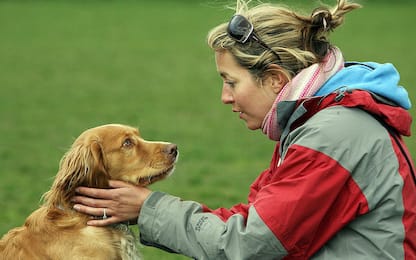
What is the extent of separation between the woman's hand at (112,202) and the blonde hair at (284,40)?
2.72 feet

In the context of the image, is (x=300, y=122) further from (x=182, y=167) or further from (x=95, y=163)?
(x=182, y=167)

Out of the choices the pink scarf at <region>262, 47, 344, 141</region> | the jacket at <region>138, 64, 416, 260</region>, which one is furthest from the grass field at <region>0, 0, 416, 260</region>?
the jacket at <region>138, 64, 416, 260</region>

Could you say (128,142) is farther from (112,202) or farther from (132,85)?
(132,85)

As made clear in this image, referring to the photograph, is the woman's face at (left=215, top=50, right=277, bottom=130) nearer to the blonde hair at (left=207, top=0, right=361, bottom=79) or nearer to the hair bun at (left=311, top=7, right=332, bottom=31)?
the blonde hair at (left=207, top=0, right=361, bottom=79)

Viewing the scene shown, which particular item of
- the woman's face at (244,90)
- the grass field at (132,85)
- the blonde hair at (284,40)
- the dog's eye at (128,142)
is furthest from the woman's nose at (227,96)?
the grass field at (132,85)

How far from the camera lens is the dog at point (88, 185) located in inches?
169

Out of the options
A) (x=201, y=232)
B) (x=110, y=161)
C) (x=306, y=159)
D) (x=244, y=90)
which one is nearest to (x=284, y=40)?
(x=244, y=90)

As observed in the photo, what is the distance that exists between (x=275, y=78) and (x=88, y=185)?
1.20 metres

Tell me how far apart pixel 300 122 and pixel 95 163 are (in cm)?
121

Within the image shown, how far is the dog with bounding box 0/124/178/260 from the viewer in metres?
4.29

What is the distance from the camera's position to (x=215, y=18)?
2505cm

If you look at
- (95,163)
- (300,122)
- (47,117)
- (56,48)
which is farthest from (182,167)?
(56,48)

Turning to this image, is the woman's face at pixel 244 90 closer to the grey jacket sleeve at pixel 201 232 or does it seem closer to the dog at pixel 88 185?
the grey jacket sleeve at pixel 201 232

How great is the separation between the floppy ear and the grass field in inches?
47.8
